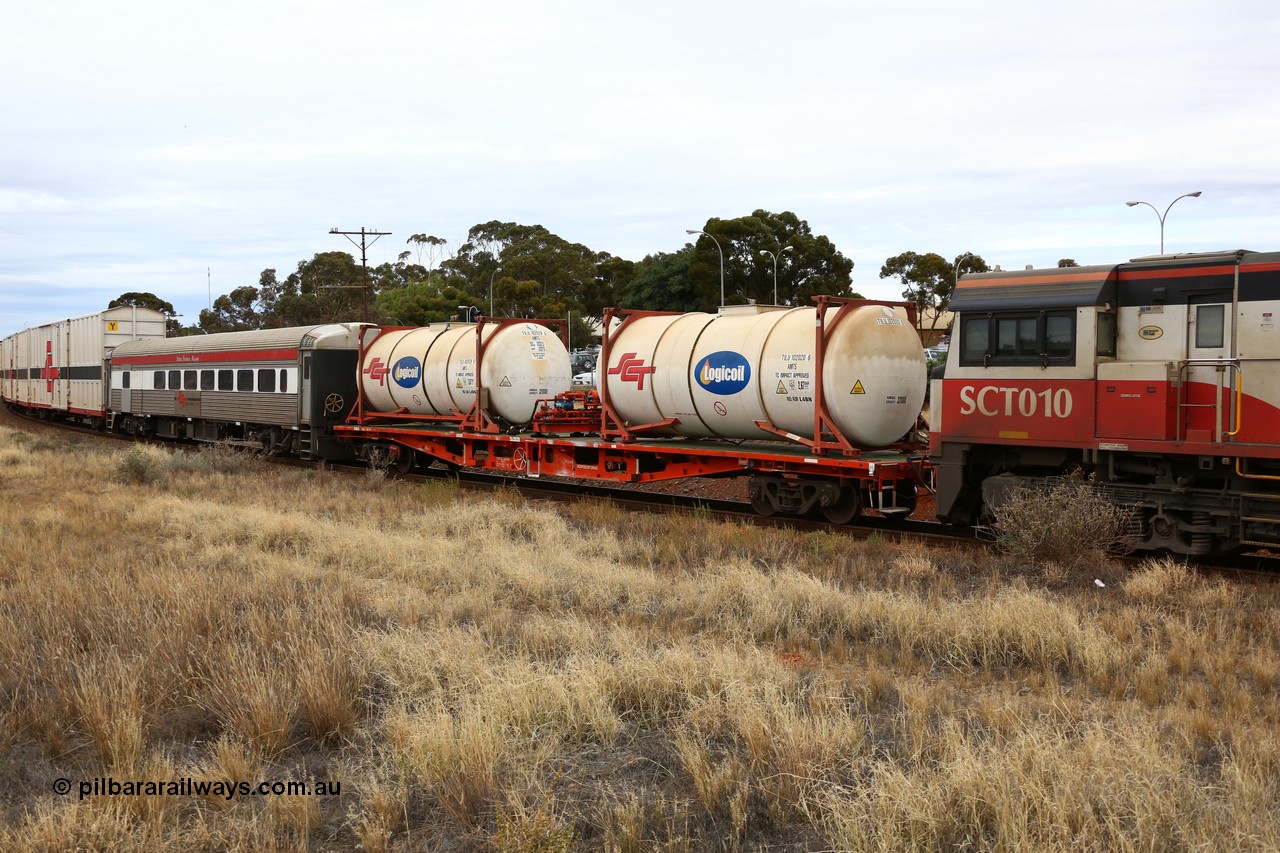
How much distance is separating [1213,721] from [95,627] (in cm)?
842

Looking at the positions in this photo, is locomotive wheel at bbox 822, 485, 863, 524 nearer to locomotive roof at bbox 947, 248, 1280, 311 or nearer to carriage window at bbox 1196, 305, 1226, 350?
locomotive roof at bbox 947, 248, 1280, 311

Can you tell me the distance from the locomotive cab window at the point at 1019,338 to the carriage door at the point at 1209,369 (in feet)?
4.25

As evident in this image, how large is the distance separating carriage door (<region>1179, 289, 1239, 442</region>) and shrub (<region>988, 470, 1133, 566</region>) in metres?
1.26

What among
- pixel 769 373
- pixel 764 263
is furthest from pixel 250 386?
pixel 764 263

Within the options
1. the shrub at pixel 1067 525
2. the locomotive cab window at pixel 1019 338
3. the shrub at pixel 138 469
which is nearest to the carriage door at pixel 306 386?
the shrub at pixel 138 469

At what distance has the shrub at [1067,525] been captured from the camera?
11.3m

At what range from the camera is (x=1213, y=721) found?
623 cm

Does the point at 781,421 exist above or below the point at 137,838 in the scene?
above

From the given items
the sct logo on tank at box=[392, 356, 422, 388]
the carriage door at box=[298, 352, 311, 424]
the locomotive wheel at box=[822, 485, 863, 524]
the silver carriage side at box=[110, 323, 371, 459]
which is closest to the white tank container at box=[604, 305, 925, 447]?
the locomotive wheel at box=[822, 485, 863, 524]

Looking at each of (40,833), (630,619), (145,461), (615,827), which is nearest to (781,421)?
(630,619)

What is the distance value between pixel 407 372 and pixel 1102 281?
15.2 m

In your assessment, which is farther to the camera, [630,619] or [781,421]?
[781,421]

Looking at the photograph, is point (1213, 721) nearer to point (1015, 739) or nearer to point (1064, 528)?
point (1015, 739)

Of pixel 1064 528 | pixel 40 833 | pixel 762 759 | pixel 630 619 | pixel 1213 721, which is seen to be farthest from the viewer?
pixel 1064 528
